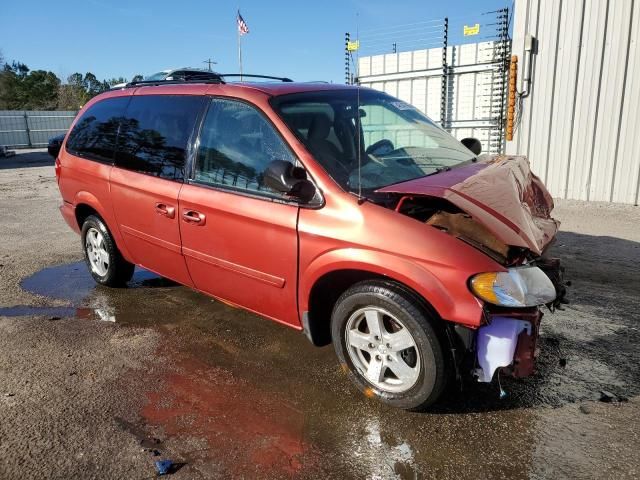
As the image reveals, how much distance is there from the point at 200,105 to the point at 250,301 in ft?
5.06

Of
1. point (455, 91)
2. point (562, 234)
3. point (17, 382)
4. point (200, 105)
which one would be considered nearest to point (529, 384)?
point (200, 105)

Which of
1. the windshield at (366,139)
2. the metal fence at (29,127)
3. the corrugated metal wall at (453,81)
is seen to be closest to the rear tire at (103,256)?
the windshield at (366,139)

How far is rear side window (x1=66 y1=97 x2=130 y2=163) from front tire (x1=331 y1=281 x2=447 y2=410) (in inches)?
114

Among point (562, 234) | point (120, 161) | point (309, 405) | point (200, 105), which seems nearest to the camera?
point (309, 405)

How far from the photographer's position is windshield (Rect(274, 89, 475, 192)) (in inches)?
125

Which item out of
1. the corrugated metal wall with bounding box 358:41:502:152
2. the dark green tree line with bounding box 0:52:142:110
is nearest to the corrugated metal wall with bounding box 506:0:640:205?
the corrugated metal wall with bounding box 358:41:502:152

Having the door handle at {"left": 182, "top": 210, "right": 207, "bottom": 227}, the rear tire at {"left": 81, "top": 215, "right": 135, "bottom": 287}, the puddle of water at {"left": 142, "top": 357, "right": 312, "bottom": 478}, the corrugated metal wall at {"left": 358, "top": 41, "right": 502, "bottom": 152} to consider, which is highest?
the corrugated metal wall at {"left": 358, "top": 41, "right": 502, "bottom": 152}

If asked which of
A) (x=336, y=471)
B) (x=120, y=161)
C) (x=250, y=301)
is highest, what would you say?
(x=120, y=161)

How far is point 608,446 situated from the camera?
2582 mm

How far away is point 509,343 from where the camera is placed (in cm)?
257

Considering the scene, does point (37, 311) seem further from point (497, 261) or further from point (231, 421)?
point (497, 261)

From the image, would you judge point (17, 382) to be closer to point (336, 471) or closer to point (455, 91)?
A: point (336, 471)

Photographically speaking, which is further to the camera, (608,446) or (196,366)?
(196,366)

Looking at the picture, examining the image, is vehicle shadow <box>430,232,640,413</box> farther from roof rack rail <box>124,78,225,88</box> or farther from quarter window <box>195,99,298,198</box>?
roof rack rail <box>124,78,225,88</box>
